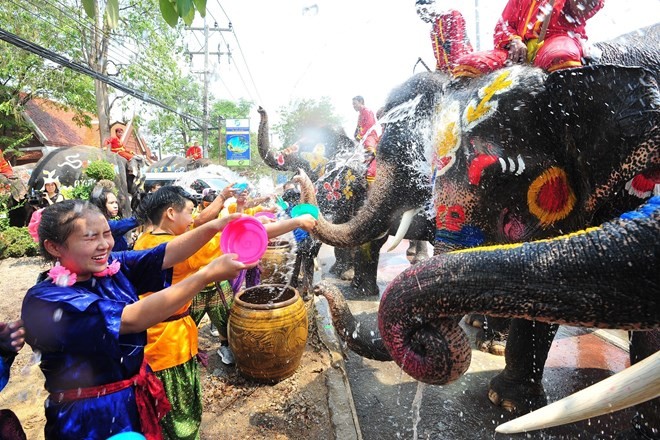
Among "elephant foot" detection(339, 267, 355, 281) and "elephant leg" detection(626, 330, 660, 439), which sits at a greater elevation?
"elephant leg" detection(626, 330, 660, 439)

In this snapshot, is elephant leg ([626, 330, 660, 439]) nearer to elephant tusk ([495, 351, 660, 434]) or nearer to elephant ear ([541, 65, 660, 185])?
elephant ear ([541, 65, 660, 185])

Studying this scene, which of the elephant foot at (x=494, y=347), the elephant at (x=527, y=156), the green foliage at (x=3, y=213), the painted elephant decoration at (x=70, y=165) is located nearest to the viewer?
the elephant at (x=527, y=156)

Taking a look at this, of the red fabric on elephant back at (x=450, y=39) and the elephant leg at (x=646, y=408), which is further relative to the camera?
the red fabric on elephant back at (x=450, y=39)

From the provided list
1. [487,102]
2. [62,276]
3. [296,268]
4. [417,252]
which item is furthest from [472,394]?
[417,252]

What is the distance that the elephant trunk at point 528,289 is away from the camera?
1.21m

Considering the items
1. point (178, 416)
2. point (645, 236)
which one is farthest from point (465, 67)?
point (178, 416)

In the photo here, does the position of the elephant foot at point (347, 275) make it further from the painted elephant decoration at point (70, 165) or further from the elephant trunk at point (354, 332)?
the painted elephant decoration at point (70, 165)

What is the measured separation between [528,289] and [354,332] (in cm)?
171

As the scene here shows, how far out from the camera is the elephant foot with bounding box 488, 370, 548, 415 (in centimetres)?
303

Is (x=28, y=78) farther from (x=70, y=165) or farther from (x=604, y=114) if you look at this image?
(x=604, y=114)

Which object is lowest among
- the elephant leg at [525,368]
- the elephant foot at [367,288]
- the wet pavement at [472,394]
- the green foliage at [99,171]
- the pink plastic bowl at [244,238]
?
the elephant foot at [367,288]

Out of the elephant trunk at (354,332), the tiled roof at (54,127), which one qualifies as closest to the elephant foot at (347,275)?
the elephant trunk at (354,332)

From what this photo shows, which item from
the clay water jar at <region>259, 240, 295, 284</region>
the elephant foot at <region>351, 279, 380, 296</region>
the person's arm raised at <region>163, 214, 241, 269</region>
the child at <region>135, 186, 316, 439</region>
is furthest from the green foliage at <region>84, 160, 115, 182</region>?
the person's arm raised at <region>163, 214, 241, 269</region>

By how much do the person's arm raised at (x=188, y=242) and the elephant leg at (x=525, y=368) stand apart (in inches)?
93.5
